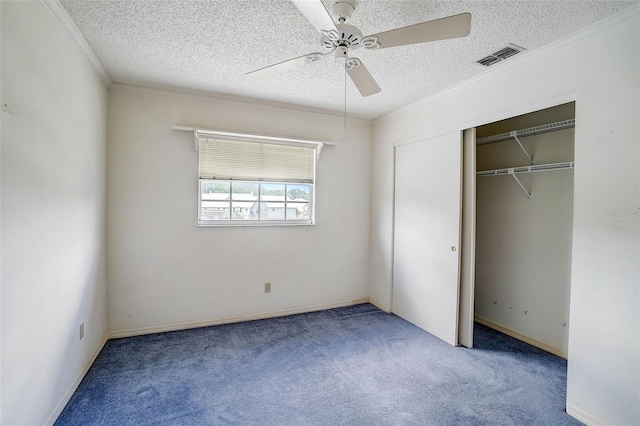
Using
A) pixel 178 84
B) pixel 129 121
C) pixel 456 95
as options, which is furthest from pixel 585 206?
pixel 129 121

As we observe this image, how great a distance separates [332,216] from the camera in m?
3.89

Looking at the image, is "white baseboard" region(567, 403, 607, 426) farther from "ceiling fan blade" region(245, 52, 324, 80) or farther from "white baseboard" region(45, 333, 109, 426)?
"white baseboard" region(45, 333, 109, 426)

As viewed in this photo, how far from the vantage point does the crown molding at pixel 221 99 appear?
295 centimetres

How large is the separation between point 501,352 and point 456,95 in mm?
2486

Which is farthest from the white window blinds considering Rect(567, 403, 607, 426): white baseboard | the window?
Rect(567, 403, 607, 426): white baseboard

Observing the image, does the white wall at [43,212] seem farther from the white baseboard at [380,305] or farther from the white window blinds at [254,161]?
the white baseboard at [380,305]

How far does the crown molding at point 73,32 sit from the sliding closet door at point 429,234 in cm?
308

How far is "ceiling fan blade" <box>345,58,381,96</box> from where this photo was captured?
1.81 metres

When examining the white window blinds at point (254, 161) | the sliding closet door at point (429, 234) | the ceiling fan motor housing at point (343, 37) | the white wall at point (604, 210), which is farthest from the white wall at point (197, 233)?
the white wall at point (604, 210)

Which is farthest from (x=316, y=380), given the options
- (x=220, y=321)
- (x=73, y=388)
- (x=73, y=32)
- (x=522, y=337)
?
(x=73, y=32)

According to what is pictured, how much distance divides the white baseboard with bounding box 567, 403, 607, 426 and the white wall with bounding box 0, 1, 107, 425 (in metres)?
3.17

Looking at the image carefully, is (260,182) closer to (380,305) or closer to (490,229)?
(380,305)

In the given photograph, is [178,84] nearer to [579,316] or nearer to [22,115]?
[22,115]

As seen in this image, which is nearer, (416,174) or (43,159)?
(43,159)
